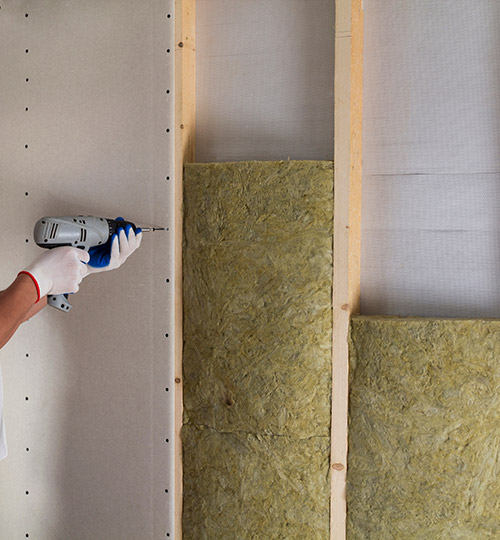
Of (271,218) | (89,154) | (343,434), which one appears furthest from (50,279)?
(343,434)

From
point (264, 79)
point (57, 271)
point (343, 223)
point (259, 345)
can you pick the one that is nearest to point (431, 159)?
point (343, 223)

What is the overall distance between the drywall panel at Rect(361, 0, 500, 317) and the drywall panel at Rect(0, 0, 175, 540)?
2.16ft

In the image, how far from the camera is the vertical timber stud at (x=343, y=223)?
1.73 meters

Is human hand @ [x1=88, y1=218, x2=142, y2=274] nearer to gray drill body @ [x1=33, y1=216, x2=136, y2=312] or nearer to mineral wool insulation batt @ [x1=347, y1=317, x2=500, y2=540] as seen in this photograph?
gray drill body @ [x1=33, y1=216, x2=136, y2=312]

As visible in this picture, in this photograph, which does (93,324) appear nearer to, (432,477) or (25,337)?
(25,337)

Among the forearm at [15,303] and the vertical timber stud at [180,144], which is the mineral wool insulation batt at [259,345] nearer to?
the vertical timber stud at [180,144]

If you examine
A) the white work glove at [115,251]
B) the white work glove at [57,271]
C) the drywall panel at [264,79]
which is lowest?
the white work glove at [57,271]

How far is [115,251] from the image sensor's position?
1.81 m

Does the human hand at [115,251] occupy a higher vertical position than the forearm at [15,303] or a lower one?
higher

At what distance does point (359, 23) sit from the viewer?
1794mm

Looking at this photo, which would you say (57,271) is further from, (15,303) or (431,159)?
(431,159)

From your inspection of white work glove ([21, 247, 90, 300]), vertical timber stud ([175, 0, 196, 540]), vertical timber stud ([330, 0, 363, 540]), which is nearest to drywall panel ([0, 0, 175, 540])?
vertical timber stud ([175, 0, 196, 540])

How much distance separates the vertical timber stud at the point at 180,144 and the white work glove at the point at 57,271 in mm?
347

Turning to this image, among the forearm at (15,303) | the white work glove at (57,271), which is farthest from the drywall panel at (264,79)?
the forearm at (15,303)
